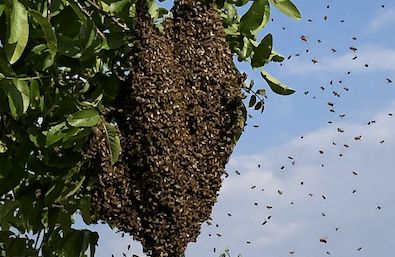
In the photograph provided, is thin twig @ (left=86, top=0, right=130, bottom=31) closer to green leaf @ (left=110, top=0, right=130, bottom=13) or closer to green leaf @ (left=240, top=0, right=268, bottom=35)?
green leaf @ (left=110, top=0, right=130, bottom=13)

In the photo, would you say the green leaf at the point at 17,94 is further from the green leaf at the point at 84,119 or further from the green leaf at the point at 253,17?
the green leaf at the point at 253,17

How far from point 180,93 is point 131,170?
0.37 m

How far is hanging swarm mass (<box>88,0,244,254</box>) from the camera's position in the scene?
3719mm

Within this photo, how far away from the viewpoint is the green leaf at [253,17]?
402cm

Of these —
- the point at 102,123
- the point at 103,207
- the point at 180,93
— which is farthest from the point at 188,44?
the point at 103,207

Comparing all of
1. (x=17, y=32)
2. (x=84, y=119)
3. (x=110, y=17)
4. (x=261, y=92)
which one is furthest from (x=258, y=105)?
(x=17, y=32)

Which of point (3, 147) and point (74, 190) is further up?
point (74, 190)

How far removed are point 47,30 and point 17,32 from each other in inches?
6.4

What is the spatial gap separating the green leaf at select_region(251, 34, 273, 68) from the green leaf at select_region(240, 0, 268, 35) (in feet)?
0.26

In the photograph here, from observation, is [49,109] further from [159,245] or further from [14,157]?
[159,245]

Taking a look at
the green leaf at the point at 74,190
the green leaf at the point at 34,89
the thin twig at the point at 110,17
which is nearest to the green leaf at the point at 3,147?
the green leaf at the point at 74,190

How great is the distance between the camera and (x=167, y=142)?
12.2 ft

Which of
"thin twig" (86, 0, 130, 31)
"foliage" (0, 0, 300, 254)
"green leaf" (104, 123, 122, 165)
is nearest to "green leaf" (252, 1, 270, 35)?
"foliage" (0, 0, 300, 254)

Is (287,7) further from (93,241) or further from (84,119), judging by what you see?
(93,241)
